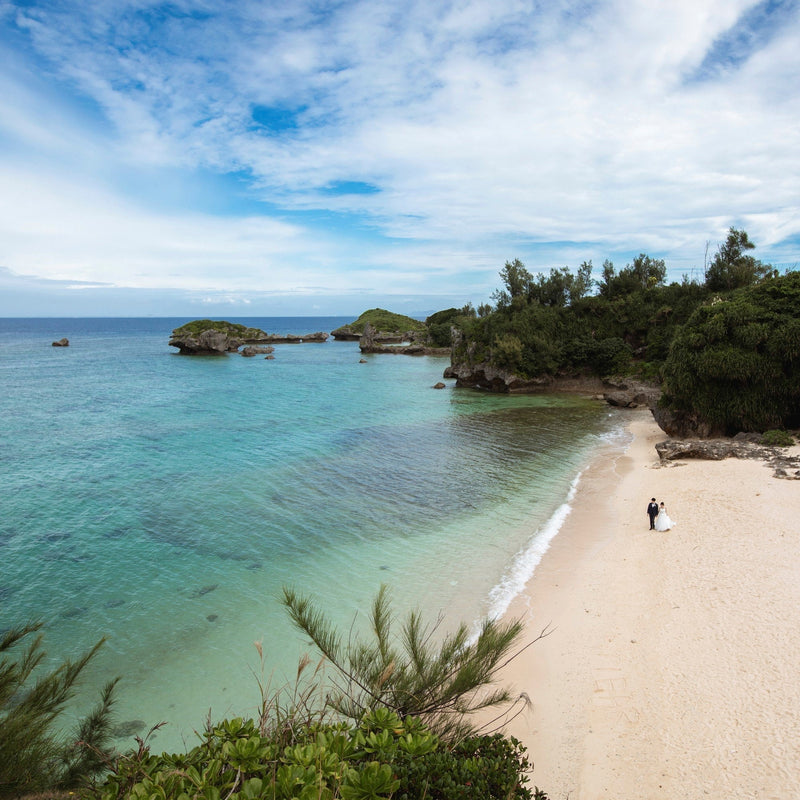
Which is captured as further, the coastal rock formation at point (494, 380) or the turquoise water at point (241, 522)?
the coastal rock formation at point (494, 380)

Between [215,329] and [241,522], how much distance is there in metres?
79.6

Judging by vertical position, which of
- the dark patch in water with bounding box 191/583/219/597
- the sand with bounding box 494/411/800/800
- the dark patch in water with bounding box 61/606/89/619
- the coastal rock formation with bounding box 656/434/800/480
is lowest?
the dark patch in water with bounding box 61/606/89/619

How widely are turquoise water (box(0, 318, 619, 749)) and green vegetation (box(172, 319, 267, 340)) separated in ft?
180

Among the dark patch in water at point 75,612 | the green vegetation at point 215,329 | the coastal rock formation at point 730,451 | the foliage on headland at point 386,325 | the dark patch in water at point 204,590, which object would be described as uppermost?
the foliage on headland at point 386,325

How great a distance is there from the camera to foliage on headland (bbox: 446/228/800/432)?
75.1 feet

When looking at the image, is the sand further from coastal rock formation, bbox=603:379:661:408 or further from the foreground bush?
coastal rock formation, bbox=603:379:661:408

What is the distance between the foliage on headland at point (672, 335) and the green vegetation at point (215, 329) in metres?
57.2

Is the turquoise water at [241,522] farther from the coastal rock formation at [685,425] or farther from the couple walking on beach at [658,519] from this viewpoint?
the coastal rock formation at [685,425]

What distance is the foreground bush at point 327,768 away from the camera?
12.1ft

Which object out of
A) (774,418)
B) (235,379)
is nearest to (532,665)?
(774,418)

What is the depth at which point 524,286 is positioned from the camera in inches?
2168

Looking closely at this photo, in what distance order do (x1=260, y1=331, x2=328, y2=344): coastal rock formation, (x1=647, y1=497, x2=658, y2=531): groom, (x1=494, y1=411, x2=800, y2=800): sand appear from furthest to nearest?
(x1=260, y1=331, x2=328, y2=344): coastal rock formation
(x1=647, y1=497, x2=658, y2=531): groom
(x1=494, y1=411, x2=800, y2=800): sand

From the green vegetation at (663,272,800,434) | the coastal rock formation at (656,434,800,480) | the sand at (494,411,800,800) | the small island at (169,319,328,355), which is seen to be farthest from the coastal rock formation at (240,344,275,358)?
the sand at (494,411,800,800)

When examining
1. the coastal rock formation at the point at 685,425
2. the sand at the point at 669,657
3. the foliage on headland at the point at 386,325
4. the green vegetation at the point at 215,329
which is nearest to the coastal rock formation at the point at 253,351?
the green vegetation at the point at 215,329
